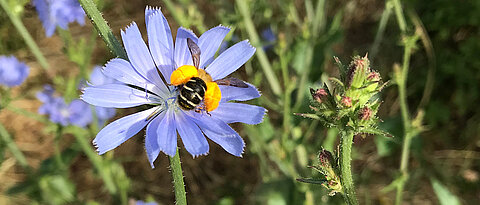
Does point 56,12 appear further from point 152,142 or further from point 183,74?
point 152,142

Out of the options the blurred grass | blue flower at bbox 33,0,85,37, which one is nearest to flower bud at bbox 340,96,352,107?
the blurred grass

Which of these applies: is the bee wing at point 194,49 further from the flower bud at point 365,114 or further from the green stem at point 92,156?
the green stem at point 92,156

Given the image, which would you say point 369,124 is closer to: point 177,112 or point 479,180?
point 177,112

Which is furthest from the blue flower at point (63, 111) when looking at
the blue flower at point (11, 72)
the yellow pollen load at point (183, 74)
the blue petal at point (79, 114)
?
the yellow pollen load at point (183, 74)

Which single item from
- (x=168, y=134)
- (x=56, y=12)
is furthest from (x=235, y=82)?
(x=56, y=12)

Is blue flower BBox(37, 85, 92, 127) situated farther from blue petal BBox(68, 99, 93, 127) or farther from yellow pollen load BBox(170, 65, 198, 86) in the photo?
yellow pollen load BBox(170, 65, 198, 86)

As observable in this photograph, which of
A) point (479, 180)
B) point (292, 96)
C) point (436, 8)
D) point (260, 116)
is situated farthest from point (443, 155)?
point (260, 116)
